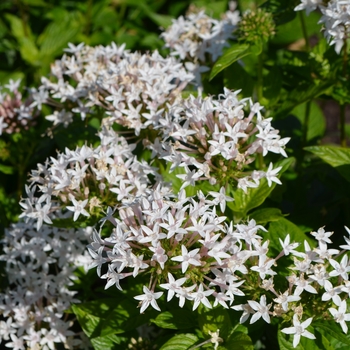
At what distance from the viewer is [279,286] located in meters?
1.96

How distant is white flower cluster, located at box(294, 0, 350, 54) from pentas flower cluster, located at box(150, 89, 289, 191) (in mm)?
482

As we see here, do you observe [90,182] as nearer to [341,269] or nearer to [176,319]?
[176,319]

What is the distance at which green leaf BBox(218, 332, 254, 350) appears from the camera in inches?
74.1

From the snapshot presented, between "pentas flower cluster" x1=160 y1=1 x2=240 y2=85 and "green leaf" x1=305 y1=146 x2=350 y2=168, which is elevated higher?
"pentas flower cluster" x1=160 y1=1 x2=240 y2=85

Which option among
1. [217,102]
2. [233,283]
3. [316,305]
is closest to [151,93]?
[217,102]

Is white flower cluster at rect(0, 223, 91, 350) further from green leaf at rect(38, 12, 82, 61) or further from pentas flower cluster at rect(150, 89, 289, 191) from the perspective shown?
green leaf at rect(38, 12, 82, 61)

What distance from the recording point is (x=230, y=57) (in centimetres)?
229

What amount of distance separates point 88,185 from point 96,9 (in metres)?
2.29

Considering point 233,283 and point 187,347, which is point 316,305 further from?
point 187,347

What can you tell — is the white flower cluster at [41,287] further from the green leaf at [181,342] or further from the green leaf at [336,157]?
the green leaf at [336,157]

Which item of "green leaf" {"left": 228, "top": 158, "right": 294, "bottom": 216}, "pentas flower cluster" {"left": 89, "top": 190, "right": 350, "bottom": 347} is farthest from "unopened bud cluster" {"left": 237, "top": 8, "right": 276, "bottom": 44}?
"pentas flower cluster" {"left": 89, "top": 190, "right": 350, "bottom": 347}

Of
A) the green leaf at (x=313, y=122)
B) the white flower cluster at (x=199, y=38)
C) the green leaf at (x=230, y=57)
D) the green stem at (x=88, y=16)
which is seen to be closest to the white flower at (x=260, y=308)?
the green leaf at (x=230, y=57)

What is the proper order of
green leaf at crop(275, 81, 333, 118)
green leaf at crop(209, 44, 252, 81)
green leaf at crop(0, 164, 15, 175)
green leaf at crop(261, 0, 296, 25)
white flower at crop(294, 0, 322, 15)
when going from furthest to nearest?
green leaf at crop(0, 164, 15, 175)
green leaf at crop(261, 0, 296, 25)
green leaf at crop(275, 81, 333, 118)
white flower at crop(294, 0, 322, 15)
green leaf at crop(209, 44, 252, 81)

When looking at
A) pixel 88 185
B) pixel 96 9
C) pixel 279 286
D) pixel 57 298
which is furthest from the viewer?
pixel 96 9
